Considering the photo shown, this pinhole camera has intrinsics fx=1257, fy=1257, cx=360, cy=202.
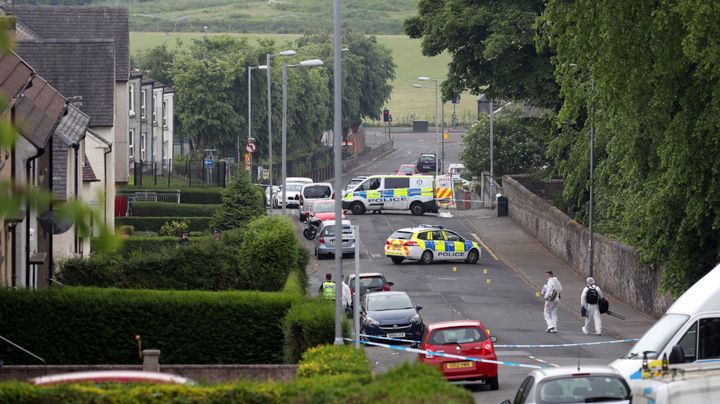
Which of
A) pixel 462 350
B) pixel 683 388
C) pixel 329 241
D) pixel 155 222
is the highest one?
pixel 155 222

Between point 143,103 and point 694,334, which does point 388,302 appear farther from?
point 143,103

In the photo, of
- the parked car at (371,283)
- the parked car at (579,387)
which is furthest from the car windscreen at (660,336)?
the parked car at (371,283)

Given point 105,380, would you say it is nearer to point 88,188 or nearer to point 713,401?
point 713,401

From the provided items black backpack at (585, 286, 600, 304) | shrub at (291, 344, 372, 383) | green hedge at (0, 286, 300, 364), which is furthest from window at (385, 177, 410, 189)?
shrub at (291, 344, 372, 383)

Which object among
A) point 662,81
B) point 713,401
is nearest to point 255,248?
point 662,81

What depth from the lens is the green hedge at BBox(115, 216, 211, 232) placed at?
167 feet

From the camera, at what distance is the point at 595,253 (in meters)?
44.2

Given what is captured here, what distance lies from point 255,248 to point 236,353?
454cm

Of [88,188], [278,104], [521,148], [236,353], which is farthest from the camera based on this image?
[278,104]

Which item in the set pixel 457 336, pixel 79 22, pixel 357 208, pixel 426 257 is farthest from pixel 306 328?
pixel 357 208

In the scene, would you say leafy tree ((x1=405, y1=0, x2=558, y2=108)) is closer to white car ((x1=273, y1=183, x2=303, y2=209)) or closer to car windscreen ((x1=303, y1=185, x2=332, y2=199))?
car windscreen ((x1=303, y1=185, x2=332, y2=199))

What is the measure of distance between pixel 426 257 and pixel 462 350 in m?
24.0

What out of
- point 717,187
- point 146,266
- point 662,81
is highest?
point 662,81

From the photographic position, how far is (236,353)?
23344 mm
